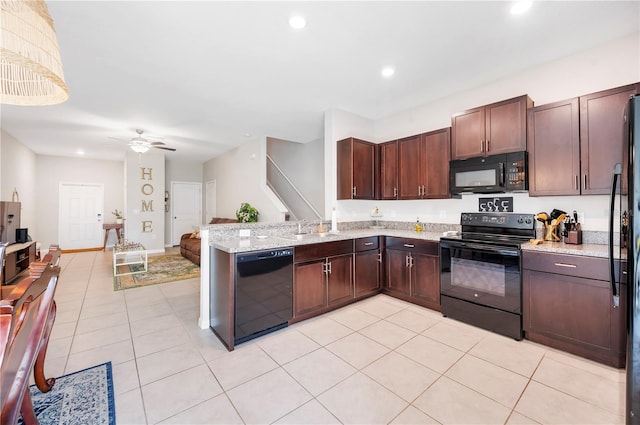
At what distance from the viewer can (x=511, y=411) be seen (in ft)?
5.56

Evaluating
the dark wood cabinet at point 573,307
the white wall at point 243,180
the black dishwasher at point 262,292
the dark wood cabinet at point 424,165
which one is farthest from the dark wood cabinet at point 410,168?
the white wall at point 243,180

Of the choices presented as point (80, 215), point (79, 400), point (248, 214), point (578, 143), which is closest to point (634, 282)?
point (578, 143)

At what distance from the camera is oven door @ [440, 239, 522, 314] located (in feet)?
8.44

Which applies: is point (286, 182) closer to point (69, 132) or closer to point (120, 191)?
point (69, 132)

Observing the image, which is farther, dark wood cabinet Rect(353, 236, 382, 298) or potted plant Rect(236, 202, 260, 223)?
potted plant Rect(236, 202, 260, 223)

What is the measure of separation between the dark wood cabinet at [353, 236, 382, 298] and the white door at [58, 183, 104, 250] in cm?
834

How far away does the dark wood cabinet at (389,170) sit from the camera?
4027 millimetres

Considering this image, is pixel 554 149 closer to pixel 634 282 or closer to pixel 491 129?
pixel 491 129

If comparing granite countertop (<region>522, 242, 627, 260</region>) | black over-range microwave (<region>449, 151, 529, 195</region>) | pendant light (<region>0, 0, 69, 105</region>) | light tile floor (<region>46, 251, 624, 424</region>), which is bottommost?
light tile floor (<region>46, 251, 624, 424</region>)

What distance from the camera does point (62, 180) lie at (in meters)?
7.54

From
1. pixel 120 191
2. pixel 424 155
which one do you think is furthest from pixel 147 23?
pixel 120 191

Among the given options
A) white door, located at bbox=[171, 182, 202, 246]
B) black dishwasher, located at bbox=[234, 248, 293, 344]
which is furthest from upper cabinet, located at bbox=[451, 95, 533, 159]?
white door, located at bbox=[171, 182, 202, 246]

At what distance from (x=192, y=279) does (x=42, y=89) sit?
3.80 m

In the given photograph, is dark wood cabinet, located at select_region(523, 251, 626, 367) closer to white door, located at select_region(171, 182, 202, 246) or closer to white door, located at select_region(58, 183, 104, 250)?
white door, located at select_region(171, 182, 202, 246)
